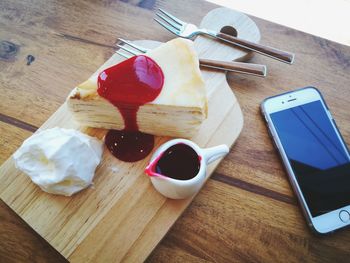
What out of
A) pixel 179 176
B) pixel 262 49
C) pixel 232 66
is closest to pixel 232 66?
pixel 232 66

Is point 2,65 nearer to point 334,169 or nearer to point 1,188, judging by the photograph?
point 1,188

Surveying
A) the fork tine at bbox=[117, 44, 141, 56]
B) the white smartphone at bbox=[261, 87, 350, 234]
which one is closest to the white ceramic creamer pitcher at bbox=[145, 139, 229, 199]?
the white smartphone at bbox=[261, 87, 350, 234]

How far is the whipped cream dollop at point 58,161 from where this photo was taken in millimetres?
945

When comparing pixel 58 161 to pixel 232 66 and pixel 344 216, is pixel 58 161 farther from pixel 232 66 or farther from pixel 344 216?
pixel 344 216

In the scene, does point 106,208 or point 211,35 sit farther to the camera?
point 211,35

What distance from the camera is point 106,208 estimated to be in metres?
0.99

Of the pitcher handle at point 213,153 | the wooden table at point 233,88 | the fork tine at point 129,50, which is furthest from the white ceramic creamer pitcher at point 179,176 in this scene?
the fork tine at point 129,50

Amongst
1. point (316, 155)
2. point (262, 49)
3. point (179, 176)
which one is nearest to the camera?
point (179, 176)

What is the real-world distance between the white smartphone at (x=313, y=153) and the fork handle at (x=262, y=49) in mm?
140

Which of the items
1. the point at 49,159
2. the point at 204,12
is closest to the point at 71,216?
the point at 49,159

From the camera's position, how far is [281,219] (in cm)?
102

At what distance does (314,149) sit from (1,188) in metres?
1.04

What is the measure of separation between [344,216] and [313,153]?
22cm

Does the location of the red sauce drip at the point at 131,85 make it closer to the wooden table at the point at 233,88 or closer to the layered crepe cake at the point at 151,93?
the layered crepe cake at the point at 151,93
